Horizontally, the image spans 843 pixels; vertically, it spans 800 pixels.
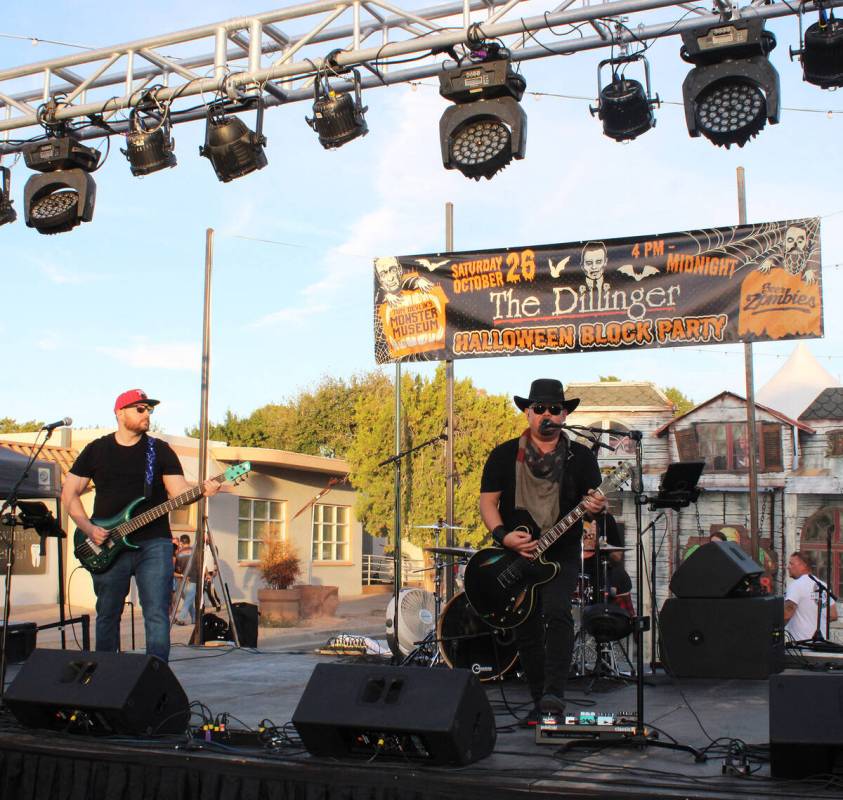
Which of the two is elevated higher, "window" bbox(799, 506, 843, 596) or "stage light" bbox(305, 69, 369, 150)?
"stage light" bbox(305, 69, 369, 150)

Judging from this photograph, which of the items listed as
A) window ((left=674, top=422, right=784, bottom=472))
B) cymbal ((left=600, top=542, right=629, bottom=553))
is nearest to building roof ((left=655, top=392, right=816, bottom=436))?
window ((left=674, top=422, right=784, bottom=472))

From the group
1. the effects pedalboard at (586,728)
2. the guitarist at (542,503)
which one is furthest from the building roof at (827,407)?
the effects pedalboard at (586,728)

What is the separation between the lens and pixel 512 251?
9.59 m

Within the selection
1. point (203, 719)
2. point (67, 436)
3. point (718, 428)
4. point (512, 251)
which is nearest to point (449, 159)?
point (512, 251)

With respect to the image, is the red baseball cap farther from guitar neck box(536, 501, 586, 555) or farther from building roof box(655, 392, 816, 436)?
building roof box(655, 392, 816, 436)

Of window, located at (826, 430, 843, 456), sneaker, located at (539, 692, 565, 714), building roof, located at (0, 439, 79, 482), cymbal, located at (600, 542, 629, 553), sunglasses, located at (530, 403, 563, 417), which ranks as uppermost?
window, located at (826, 430, 843, 456)

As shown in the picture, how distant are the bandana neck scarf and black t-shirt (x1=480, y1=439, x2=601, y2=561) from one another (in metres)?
0.03

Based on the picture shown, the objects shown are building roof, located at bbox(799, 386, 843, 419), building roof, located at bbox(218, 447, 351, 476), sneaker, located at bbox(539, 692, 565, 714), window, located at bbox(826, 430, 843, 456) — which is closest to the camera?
sneaker, located at bbox(539, 692, 565, 714)

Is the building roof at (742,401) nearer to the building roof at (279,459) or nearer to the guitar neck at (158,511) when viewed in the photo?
the building roof at (279,459)

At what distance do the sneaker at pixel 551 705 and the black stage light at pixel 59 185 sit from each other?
19.4 ft

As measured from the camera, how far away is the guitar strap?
5.98 metres

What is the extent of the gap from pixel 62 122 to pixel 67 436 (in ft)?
46.2

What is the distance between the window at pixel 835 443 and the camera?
24922 millimetres

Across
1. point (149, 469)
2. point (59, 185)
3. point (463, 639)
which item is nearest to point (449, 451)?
point (463, 639)
